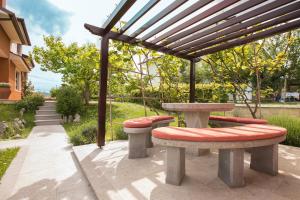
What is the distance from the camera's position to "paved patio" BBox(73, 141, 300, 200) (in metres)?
2.21

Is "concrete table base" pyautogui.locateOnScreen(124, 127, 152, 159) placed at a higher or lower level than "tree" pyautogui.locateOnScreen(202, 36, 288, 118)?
lower

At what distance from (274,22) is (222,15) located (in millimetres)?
1038

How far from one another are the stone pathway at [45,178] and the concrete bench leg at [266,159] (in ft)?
7.73

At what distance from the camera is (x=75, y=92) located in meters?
9.76

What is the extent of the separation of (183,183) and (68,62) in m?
11.6

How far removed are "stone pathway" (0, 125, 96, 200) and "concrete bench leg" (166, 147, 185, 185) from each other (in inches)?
37.9

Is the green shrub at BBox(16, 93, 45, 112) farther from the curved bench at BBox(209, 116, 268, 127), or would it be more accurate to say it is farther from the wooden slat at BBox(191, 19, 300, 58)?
the curved bench at BBox(209, 116, 268, 127)

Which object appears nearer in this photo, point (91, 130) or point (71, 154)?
point (71, 154)

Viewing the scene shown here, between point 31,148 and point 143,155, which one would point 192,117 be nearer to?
point 143,155

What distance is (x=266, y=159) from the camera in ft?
9.32

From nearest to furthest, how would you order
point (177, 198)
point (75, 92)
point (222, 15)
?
point (177, 198) → point (222, 15) → point (75, 92)

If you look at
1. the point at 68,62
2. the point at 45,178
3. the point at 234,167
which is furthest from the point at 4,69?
the point at 234,167

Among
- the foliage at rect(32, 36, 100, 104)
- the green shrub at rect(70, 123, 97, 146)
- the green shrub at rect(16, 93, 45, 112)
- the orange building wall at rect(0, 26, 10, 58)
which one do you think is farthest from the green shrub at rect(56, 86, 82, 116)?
the green shrub at rect(70, 123, 97, 146)

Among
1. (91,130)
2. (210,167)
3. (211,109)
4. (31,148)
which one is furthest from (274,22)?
(31,148)
